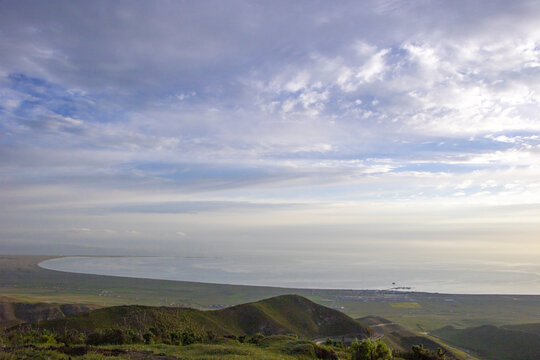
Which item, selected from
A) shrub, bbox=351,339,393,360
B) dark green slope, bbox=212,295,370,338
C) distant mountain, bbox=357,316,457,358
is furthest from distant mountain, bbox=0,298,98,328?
shrub, bbox=351,339,393,360

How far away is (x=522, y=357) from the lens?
5806 centimetres

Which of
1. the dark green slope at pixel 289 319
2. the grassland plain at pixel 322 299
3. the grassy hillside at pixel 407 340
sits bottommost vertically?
the grassland plain at pixel 322 299

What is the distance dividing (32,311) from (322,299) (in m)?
76.9

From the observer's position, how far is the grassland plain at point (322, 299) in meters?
100

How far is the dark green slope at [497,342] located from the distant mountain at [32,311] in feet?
235

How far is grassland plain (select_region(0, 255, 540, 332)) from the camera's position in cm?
10006

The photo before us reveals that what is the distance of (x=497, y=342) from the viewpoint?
217 feet

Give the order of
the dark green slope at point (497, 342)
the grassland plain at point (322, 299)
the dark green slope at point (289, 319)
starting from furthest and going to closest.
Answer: the grassland plain at point (322, 299) → the dark green slope at point (497, 342) → the dark green slope at point (289, 319)

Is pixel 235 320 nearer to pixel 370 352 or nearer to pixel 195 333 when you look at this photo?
pixel 195 333

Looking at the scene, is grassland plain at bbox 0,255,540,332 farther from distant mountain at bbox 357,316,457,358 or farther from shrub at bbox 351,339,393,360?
shrub at bbox 351,339,393,360

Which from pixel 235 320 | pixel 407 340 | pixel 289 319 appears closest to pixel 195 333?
pixel 235 320

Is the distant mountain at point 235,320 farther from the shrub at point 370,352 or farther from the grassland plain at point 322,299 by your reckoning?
the grassland plain at point 322,299

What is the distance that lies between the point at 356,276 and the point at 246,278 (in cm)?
5157

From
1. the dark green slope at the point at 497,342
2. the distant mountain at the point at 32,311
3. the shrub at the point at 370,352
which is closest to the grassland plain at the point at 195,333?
the shrub at the point at 370,352
